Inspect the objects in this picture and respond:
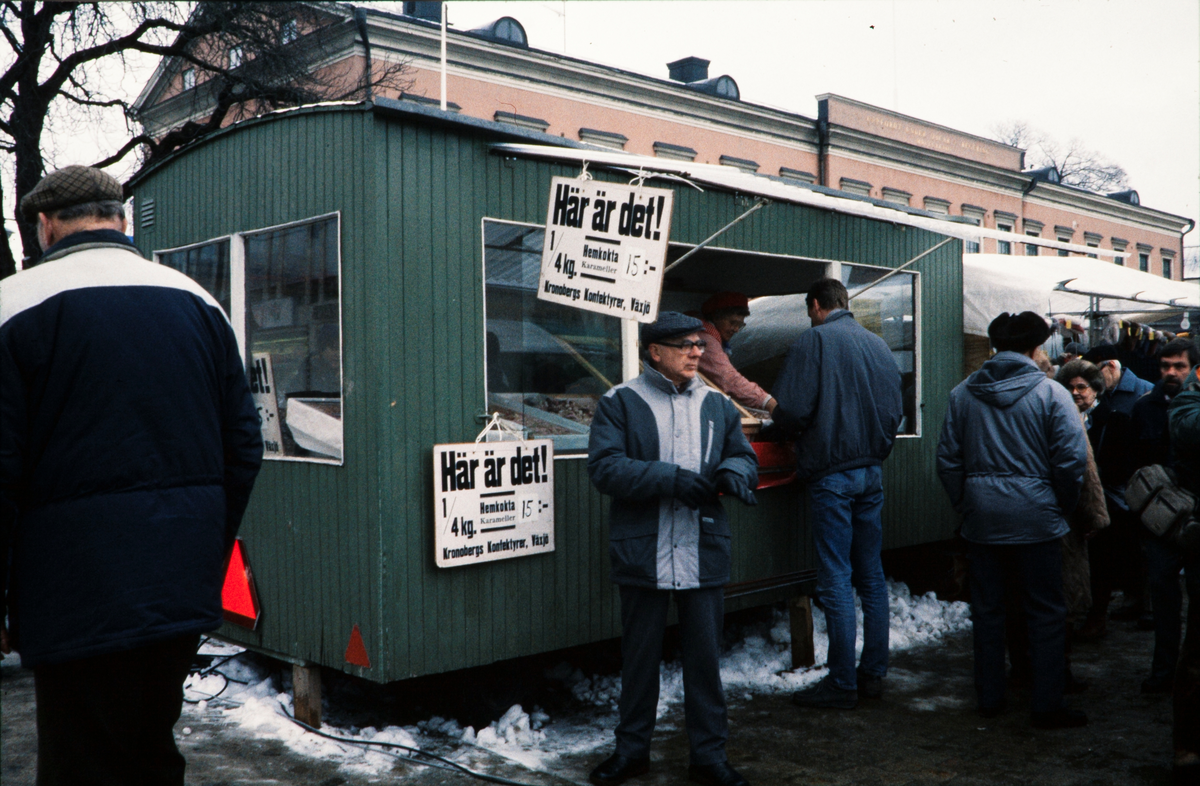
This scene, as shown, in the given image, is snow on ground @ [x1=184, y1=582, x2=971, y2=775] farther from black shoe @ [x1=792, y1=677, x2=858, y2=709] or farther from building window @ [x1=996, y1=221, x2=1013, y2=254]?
building window @ [x1=996, y1=221, x2=1013, y2=254]

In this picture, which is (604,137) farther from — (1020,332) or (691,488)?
(691,488)

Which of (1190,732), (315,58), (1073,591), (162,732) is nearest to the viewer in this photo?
(162,732)

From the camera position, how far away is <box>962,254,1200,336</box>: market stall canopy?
7875 millimetres

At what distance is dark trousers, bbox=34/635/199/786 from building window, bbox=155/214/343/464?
81.1 inches

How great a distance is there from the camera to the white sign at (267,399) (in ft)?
16.5

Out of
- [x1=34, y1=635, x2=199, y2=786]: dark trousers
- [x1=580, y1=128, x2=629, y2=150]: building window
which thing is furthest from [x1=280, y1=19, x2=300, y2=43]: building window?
[x1=34, y1=635, x2=199, y2=786]: dark trousers

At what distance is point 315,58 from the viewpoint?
19266mm

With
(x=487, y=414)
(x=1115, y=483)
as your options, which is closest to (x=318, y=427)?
(x=487, y=414)

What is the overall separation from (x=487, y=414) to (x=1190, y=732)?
320 cm

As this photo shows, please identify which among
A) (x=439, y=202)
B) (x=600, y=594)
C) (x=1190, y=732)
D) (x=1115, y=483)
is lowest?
(x=1190, y=732)

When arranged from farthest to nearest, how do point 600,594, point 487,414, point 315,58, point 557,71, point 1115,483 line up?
1. point 557,71
2. point 315,58
3. point 1115,483
4. point 600,594
5. point 487,414

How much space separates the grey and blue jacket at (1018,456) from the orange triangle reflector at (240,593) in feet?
11.8

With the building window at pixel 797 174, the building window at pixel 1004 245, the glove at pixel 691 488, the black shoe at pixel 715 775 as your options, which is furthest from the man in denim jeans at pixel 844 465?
the building window at pixel 797 174

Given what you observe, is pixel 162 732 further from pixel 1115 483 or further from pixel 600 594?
pixel 1115 483
